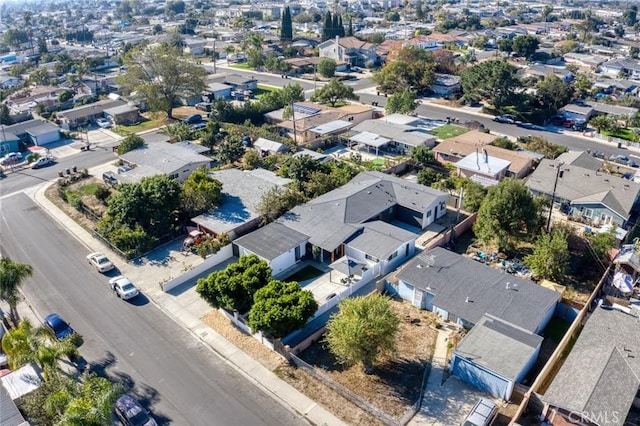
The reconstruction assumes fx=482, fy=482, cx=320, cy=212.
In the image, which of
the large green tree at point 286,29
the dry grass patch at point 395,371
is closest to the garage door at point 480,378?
the dry grass patch at point 395,371

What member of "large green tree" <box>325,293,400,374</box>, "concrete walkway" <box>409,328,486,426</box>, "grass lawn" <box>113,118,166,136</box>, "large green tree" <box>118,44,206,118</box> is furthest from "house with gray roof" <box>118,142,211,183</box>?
"concrete walkway" <box>409,328,486,426</box>

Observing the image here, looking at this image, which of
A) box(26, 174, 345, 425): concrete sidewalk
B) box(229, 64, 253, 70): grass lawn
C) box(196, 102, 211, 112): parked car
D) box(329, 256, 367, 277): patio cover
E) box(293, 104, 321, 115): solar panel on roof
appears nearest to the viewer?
box(26, 174, 345, 425): concrete sidewalk

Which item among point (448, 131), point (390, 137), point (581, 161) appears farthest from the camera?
point (448, 131)

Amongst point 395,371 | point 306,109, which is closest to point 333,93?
point 306,109

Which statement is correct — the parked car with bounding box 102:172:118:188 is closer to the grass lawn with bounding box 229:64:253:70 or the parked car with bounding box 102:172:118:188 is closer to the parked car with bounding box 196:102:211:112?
the parked car with bounding box 196:102:211:112

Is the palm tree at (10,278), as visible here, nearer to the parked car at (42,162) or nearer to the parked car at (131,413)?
the parked car at (131,413)

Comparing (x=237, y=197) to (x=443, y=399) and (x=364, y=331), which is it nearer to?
(x=364, y=331)
